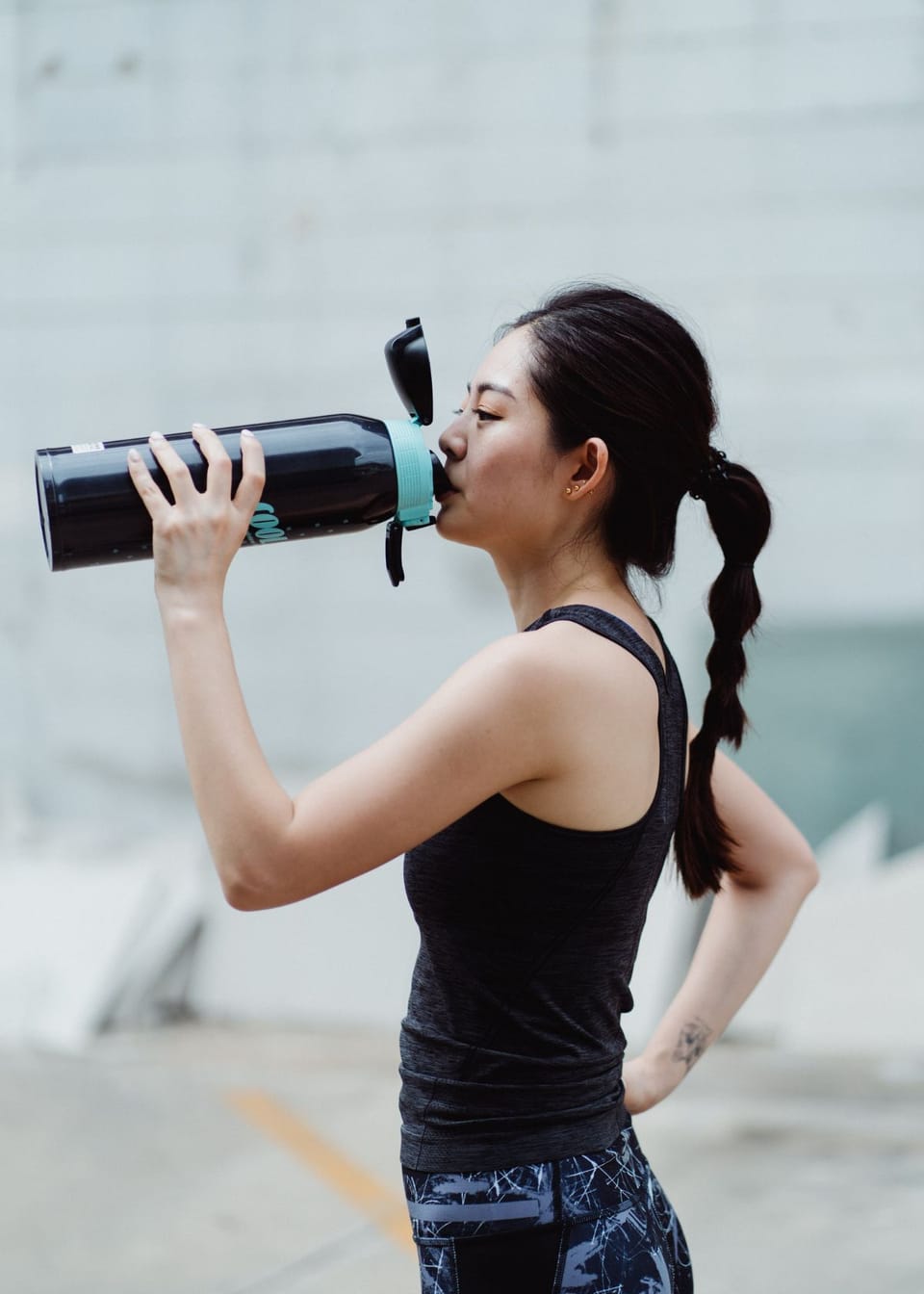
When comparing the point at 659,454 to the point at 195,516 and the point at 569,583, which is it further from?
the point at 195,516

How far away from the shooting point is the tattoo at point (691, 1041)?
71.1 inches

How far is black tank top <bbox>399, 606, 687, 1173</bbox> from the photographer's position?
137 centimetres

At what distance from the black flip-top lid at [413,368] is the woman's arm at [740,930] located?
587 millimetres

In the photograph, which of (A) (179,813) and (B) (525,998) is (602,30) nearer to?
(A) (179,813)

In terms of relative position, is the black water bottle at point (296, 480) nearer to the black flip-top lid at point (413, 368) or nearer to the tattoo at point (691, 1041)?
the black flip-top lid at point (413, 368)

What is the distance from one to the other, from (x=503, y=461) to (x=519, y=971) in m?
0.51

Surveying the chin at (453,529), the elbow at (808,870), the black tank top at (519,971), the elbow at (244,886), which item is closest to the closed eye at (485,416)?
the chin at (453,529)

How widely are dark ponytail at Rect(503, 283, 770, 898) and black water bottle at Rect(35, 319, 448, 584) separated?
15 centimetres

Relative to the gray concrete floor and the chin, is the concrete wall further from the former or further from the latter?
the chin

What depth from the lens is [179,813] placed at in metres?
5.20

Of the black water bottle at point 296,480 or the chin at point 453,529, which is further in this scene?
the chin at point 453,529

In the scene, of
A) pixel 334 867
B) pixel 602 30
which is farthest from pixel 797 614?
pixel 334 867

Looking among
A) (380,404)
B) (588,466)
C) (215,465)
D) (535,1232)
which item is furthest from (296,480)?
(380,404)

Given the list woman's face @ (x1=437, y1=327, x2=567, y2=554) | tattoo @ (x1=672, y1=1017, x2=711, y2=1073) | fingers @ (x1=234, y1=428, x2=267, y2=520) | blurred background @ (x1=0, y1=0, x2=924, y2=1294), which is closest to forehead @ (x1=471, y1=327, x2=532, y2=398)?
woman's face @ (x1=437, y1=327, x2=567, y2=554)
